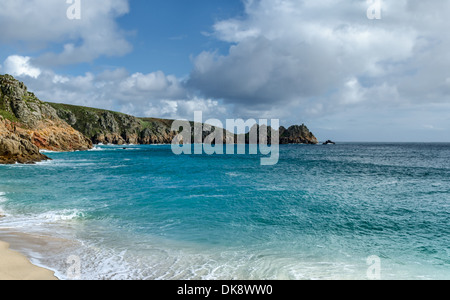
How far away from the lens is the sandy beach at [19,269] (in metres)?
9.47

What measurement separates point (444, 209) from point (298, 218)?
559 inches

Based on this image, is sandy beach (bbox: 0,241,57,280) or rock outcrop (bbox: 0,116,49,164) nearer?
sandy beach (bbox: 0,241,57,280)

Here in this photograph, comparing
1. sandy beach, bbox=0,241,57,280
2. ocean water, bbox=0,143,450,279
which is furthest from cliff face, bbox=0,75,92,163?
sandy beach, bbox=0,241,57,280

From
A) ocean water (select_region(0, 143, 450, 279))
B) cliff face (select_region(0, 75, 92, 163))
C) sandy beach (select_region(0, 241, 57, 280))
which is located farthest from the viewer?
cliff face (select_region(0, 75, 92, 163))

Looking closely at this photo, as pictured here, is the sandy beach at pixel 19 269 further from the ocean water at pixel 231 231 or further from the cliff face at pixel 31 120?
the cliff face at pixel 31 120

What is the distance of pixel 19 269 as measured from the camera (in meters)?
10.1

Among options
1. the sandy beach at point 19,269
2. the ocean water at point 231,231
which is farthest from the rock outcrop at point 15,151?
the sandy beach at point 19,269

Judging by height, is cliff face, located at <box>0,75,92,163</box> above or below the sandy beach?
above

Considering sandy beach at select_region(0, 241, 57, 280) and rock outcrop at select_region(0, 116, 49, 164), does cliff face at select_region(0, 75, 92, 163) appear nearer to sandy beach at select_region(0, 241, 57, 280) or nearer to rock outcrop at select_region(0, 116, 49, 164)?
rock outcrop at select_region(0, 116, 49, 164)

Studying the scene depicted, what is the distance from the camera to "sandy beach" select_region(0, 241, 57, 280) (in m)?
9.47

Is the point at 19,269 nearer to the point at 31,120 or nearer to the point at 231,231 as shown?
the point at 231,231

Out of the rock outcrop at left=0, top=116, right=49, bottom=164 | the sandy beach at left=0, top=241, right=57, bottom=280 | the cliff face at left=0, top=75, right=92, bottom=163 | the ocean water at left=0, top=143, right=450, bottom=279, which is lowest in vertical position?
the ocean water at left=0, top=143, right=450, bottom=279

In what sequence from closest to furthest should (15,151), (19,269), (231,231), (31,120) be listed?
(19,269) < (231,231) < (15,151) < (31,120)

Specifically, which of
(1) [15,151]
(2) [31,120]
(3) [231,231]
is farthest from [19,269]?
(2) [31,120]
